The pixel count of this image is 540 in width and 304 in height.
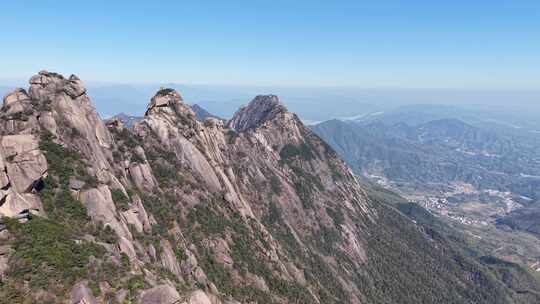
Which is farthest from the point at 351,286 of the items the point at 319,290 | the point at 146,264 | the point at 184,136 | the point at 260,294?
the point at 146,264

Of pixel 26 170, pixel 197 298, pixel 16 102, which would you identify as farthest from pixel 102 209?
pixel 16 102

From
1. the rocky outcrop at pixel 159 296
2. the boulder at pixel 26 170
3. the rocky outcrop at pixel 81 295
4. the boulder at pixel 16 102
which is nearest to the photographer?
the rocky outcrop at pixel 81 295

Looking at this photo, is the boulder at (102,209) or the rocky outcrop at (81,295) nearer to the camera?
the rocky outcrop at (81,295)

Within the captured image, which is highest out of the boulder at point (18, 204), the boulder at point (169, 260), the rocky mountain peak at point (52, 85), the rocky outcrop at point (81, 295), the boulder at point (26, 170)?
the rocky mountain peak at point (52, 85)

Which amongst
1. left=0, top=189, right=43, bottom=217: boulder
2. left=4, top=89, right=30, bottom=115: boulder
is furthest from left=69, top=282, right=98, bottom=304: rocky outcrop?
left=4, top=89, right=30, bottom=115: boulder

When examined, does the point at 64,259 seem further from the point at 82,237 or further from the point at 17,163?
the point at 17,163

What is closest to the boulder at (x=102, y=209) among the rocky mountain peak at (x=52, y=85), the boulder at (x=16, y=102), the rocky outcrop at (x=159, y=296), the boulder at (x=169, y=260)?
the boulder at (x=169, y=260)

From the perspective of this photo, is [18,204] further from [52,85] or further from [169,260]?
[52,85]

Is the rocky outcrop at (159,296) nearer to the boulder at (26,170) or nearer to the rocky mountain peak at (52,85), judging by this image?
the boulder at (26,170)

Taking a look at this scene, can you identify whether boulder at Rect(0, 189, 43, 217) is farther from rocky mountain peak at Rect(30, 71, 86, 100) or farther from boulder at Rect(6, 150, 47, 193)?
rocky mountain peak at Rect(30, 71, 86, 100)

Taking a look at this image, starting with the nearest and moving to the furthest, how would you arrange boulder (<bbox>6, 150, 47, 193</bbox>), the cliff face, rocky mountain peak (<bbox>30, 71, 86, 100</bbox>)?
the cliff face < boulder (<bbox>6, 150, 47, 193</bbox>) < rocky mountain peak (<bbox>30, 71, 86, 100</bbox>)

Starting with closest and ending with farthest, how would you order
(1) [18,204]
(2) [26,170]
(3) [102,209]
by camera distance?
(1) [18,204] → (2) [26,170] → (3) [102,209]
